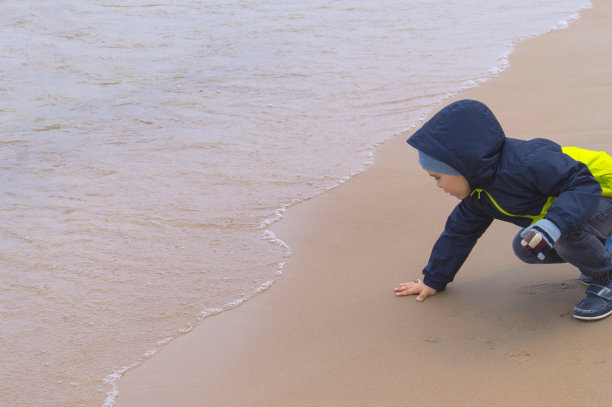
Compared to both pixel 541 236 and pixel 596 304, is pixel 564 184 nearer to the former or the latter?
pixel 541 236

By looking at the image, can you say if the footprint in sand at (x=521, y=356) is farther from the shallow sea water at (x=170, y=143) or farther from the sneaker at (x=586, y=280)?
the shallow sea water at (x=170, y=143)

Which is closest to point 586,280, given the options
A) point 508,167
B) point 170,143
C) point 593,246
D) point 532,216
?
point 593,246

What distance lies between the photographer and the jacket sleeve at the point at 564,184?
215cm

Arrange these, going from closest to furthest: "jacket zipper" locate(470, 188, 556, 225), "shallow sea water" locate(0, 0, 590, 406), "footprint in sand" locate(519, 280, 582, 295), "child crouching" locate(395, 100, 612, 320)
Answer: "child crouching" locate(395, 100, 612, 320)
"jacket zipper" locate(470, 188, 556, 225)
"footprint in sand" locate(519, 280, 582, 295)
"shallow sea water" locate(0, 0, 590, 406)

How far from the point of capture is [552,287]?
2758 mm

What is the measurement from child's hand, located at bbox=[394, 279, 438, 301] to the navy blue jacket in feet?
1.70

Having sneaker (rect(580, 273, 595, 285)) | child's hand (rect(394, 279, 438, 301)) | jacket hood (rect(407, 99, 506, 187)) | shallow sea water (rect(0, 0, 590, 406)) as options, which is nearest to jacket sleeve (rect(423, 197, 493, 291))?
child's hand (rect(394, 279, 438, 301))

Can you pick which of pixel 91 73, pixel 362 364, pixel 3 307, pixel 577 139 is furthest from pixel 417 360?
pixel 91 73

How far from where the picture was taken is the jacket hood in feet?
7.59

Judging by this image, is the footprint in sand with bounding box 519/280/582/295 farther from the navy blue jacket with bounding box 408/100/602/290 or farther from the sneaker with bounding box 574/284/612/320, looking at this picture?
the navy blue jacket with bounding box 408/100/602/290

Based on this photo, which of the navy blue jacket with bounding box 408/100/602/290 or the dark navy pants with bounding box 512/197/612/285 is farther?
the dark navy pants with bounding box 512/197/612/285

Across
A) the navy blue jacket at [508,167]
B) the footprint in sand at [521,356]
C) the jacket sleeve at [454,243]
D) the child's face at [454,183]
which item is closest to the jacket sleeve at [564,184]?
the navy blue jacket at [508,167]

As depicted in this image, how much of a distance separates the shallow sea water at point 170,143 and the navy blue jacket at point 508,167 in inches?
47.0

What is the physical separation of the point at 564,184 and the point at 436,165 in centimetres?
45
